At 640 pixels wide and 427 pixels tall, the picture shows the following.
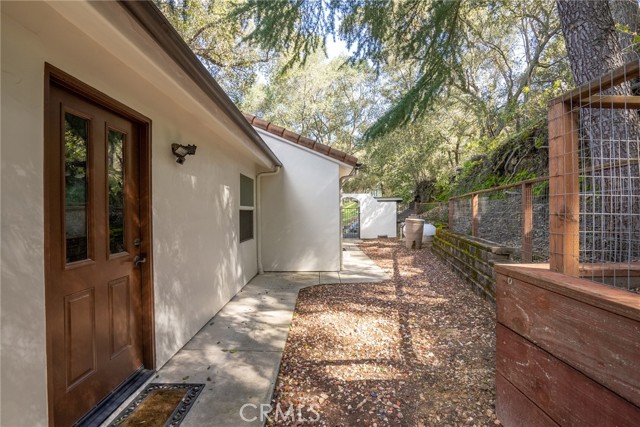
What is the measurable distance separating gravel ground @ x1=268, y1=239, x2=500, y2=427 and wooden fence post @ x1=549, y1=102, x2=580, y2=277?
4.10 feet

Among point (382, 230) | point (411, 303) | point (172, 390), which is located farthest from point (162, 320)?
point (382, 230)

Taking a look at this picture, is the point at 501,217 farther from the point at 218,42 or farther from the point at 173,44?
the point at 218,42

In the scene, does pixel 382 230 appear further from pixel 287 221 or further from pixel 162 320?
pixel 162 320

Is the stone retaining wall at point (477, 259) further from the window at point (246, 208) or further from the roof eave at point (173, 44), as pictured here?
the window at point (246, 208)

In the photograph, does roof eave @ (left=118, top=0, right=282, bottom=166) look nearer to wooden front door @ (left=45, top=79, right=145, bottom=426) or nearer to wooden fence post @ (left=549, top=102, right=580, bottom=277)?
wooden front door @ (left=45, top=79, right=145, bottom=426)

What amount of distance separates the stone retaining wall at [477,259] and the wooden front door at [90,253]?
3929 millimetres

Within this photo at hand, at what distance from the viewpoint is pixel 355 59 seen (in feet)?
18.4

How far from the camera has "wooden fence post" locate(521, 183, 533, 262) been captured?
3.87 metres

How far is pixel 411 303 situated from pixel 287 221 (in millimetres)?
3435

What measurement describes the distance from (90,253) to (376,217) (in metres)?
13.9

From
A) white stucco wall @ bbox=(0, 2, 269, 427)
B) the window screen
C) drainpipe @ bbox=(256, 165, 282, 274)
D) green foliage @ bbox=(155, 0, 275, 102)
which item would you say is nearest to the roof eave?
white stucco wall @ bbox=(0, 2, 269, 427)

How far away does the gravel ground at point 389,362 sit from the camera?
2.29 metres

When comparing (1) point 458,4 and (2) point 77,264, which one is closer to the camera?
(2) point 77,264

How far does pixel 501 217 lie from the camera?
5.04m
